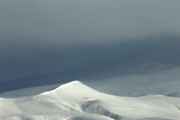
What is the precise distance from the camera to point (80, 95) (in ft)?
630

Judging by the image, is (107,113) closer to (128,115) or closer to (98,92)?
(128,115)

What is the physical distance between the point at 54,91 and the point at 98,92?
11194mm

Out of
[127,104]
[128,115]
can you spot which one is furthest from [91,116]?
[127,104]

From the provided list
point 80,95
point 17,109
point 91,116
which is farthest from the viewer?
point 80,95

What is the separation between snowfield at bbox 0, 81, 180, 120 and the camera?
170m

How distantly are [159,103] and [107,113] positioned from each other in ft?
46.3

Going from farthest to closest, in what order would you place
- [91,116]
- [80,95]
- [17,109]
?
[80,95] < [17,109] < [91,116]

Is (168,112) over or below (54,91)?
below

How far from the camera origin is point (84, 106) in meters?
183

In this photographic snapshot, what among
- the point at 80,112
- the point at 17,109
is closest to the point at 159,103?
the point at 80,112

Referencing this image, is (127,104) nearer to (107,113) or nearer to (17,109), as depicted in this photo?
(107,113)

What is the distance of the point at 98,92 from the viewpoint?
199125 millimetres

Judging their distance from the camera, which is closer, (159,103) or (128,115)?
(128,115)

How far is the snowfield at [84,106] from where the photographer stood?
170 meters
